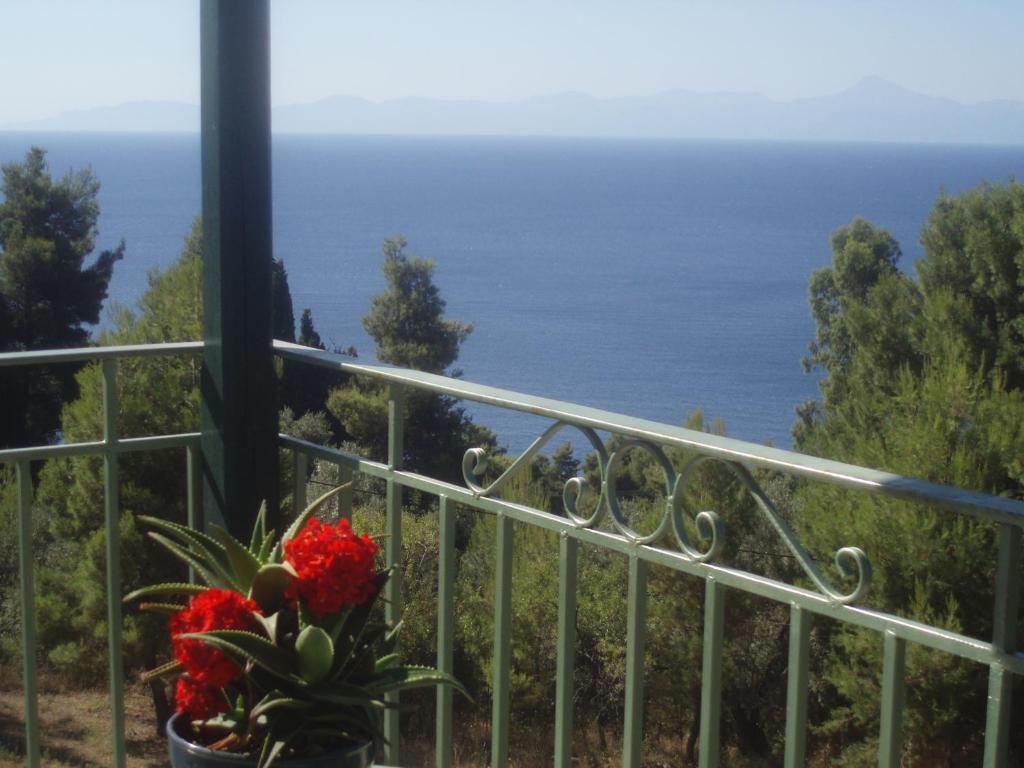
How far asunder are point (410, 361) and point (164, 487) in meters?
17.3

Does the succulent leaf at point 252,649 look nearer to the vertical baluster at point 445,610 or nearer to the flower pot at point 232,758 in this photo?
the flower pot at point 232,758

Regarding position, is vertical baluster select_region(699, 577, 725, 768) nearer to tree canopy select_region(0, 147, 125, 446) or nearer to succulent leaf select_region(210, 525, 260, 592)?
succulent leaf select_region(210, 525, 260, 592)

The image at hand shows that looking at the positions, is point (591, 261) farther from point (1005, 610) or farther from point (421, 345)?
point (1005, 610)

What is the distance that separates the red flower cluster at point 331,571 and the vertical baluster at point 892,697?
2.23 feet

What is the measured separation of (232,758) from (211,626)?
175 mm

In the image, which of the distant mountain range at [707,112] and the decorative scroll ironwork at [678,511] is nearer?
the decorative scroll ironwork at [678,511]

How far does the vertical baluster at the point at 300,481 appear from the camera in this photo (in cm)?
246

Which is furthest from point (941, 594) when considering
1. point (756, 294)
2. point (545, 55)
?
point (545, 55)

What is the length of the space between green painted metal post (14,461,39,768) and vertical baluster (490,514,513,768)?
0.87 m

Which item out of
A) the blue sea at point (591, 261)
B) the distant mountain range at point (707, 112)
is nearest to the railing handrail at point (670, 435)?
the blue sea at point (591, 261)

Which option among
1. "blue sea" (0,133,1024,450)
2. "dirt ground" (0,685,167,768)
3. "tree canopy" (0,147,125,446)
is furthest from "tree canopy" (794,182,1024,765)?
"tree canopy" (0,147,125,446)

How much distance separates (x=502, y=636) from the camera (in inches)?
77.5

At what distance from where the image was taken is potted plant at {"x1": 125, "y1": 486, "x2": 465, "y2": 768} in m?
1.46

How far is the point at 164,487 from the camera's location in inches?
441
